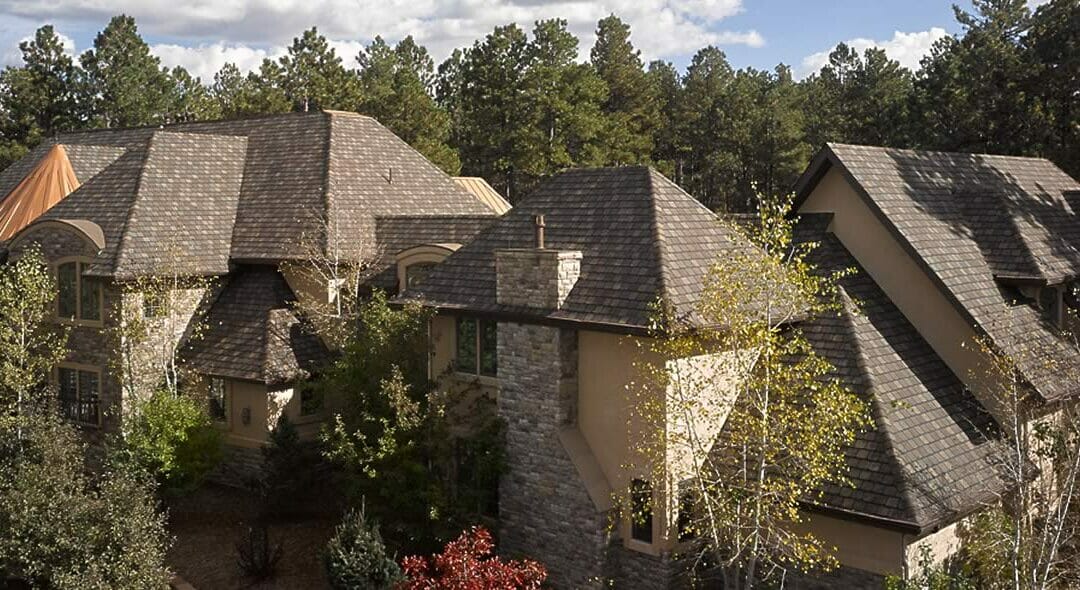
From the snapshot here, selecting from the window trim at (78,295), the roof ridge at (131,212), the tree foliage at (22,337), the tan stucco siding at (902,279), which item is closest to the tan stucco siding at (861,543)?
the tan stucco siding at (902,279)

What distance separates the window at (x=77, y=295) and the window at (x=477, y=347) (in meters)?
10.4

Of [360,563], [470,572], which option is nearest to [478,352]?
[360,563]

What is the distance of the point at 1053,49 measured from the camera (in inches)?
1544

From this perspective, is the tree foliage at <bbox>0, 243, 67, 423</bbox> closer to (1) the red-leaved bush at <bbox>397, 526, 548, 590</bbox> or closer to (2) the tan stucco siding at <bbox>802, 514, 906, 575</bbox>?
(1) the red-leaved bush at <bbox>397, 526, 548, 590</bbox>

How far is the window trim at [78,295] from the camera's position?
2275 cm

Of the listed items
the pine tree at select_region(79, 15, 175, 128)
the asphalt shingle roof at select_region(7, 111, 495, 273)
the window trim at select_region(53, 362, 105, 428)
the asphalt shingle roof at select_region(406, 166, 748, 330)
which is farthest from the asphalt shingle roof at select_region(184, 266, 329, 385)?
the pine tree at select_region(79, 15, 175, 128)

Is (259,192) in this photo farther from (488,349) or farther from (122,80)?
(122,80)

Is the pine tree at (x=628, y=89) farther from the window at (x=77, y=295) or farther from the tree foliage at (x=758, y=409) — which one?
the tree foliage at (x=758, y=409)

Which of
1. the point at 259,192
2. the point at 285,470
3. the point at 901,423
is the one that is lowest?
the point at 285,470

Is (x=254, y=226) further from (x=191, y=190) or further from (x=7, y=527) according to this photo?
(x=7, y=527)

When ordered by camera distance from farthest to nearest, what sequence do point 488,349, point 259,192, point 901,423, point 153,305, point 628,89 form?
point 628,89
point 259,192
point 153,305
point 488,349
point 901,423

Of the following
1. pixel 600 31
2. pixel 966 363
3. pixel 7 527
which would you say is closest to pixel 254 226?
pixel 7 527

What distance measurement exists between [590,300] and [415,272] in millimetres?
7538

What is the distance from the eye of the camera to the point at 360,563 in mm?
15672
